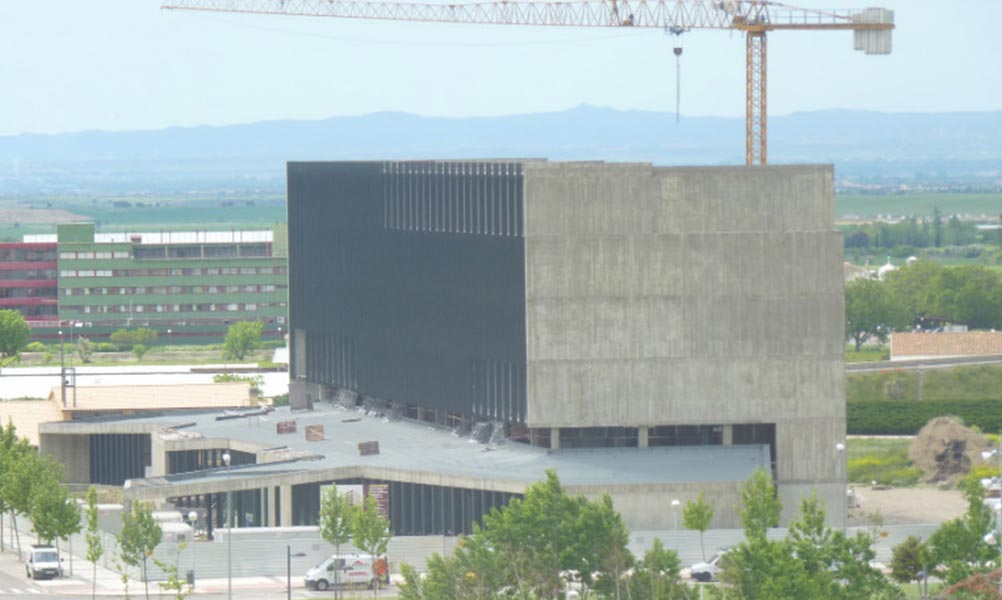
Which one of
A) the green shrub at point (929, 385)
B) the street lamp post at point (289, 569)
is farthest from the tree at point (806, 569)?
the green shrub at point (929, 385)

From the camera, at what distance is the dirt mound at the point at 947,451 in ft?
388

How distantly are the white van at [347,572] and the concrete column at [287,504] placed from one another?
591 inches

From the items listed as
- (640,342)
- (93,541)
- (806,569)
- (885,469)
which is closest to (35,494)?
(93,541)

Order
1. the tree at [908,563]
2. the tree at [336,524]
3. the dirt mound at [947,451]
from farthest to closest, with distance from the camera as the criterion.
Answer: the dirt mound at [947,451], the tree at [336,524], the tree at [908,563]

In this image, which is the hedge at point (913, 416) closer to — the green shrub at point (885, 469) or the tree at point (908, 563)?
the green shrub at point (885, 469)

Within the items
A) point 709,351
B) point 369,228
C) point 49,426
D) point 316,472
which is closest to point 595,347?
point 709,351

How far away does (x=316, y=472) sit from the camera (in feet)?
337

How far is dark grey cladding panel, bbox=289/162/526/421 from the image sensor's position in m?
104

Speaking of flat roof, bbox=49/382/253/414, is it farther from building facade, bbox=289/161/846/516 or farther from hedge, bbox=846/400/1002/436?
building facade, bbox=289/161/846/516

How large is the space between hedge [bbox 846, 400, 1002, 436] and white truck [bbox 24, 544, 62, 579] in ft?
185

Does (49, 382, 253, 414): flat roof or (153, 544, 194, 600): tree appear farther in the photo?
(49, 382, 253, 414): flat roof

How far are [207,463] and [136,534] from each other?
110ft

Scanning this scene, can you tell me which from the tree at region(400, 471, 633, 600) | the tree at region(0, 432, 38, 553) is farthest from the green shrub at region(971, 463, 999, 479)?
the tree at region(0, 432, 38, 553)

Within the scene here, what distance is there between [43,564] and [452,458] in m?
19.4
